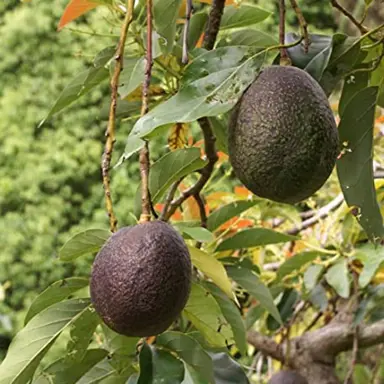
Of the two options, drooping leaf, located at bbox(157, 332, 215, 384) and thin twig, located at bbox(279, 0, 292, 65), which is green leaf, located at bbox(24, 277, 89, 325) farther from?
thin twig, located at bbox(279, 0, 292, 65)

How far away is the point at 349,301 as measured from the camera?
1.19m

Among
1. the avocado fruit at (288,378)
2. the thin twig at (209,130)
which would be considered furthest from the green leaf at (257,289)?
the avocado fruit at (288,378)

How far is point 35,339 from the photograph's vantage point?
0.62m

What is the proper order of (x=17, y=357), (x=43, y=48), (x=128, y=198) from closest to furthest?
(x=17, y=357) → (x=128, y=198) → (x=43, y=48)

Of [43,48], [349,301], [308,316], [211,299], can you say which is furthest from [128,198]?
[211,299]

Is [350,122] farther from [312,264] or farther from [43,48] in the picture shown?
[43,48]

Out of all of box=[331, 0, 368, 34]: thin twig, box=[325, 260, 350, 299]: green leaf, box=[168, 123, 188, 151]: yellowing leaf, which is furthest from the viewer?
box=[325, 260, 350, 299]: green leaf

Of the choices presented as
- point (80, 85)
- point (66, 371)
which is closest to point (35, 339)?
point (66, 371)

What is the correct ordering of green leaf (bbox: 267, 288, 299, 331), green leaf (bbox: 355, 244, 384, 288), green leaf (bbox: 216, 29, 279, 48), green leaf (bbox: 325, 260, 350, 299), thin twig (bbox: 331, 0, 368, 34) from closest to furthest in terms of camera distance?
thin twig (bbox: 331, 0, 368, 34)
green leaf (bbox: 216, 29, 279, 48)
green leaf (bbox: 355, 244, 384, 288)
green leaf (bbox: 325, 260, 350, 299)
green leaf (bbox: 267, 288, 299, 331)

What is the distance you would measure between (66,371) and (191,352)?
0.36 ft

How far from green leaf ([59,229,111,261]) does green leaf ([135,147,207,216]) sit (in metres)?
0.07

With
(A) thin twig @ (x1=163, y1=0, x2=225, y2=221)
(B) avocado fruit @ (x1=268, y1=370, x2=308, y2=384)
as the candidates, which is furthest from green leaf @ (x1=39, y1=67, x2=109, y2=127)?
(B) avocado fruit @ (x1=268, y1=370, x2=308, y2=384)

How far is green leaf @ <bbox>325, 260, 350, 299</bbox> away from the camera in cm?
105

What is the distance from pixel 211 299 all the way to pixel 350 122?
0.20 metres
